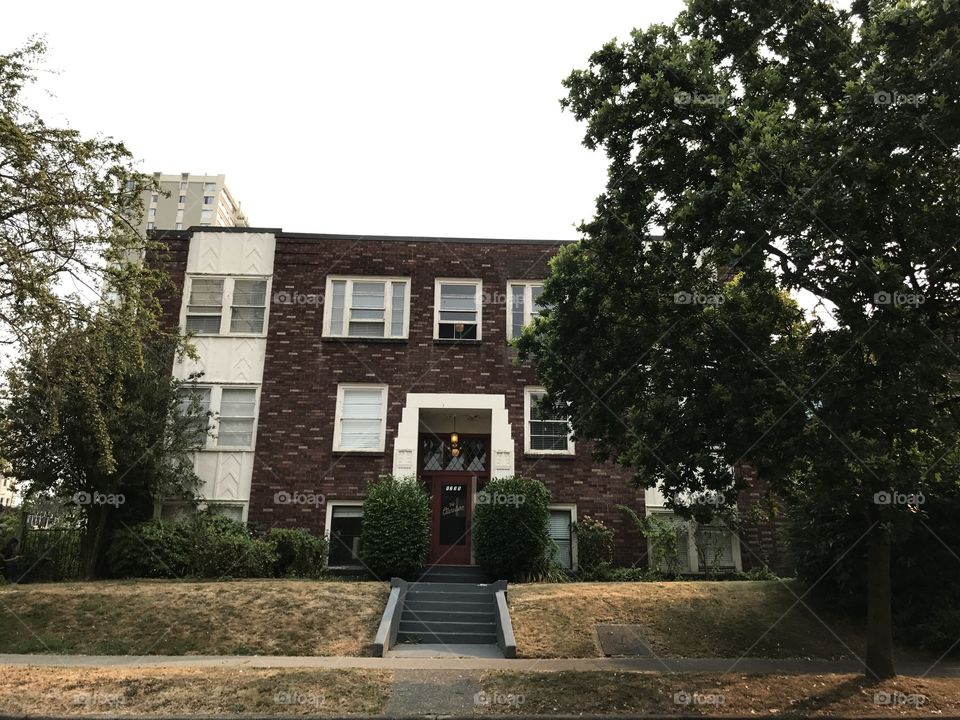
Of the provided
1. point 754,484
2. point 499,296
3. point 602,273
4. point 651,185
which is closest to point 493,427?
point 499,296


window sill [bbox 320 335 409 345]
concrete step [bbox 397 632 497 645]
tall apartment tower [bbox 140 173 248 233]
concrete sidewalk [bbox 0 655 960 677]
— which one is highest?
tall apartment tower [bbox 140 173 248 233]

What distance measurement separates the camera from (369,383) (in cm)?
2080

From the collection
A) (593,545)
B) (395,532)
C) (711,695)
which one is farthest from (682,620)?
(395,532)

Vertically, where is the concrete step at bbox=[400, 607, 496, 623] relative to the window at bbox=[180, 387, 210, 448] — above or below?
below

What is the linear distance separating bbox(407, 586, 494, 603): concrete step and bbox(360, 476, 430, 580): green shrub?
5.25 feet

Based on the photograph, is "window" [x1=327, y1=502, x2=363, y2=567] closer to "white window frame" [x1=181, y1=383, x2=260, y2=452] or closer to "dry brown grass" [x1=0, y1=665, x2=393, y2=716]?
"white window frame" [x1=181, y1=383, x2=260, y2=452]

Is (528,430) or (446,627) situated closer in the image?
(446,627)

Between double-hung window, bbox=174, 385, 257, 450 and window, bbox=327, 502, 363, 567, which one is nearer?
window, bbox=327, 502, 363, 567

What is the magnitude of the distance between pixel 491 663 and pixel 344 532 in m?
8.96

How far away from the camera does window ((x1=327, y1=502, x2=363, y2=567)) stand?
19.5 metres

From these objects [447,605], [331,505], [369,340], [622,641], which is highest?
[369,340]

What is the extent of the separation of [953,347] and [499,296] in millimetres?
13186

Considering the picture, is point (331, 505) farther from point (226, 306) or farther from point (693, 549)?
point (693, 549)

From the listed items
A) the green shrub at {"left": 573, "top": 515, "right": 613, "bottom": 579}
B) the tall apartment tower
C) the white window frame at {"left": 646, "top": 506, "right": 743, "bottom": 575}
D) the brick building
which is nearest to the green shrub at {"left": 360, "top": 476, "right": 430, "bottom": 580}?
the brick building
